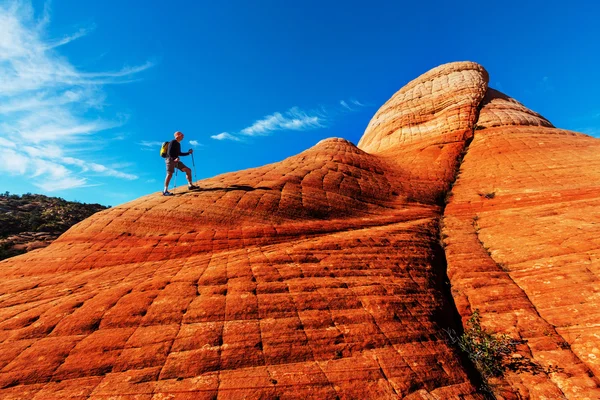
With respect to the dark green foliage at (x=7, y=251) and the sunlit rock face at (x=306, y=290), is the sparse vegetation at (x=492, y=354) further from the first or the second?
the dark green foliage at (x=7, y=251)

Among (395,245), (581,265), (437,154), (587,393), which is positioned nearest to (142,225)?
(395,245)

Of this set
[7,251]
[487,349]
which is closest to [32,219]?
[7,251]

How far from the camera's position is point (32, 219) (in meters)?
26.9

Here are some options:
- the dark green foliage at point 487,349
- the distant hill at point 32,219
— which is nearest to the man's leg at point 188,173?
the distant hill at point 32,219

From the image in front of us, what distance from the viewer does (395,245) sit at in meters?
11.2

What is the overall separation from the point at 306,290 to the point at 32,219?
3005 centimetres

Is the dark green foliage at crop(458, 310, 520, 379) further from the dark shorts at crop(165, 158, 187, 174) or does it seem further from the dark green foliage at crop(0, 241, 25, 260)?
the dark green foliage at crop(0, 241, 25, 260)

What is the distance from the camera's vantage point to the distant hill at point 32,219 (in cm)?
1833

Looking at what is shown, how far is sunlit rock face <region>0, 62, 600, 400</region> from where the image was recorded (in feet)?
18.8

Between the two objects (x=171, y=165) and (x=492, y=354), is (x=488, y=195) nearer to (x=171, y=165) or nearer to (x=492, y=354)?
(x=492, y=354)

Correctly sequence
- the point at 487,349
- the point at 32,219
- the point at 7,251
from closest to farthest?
the point at 487,349 < the point at 7,251 < the point at 32,219

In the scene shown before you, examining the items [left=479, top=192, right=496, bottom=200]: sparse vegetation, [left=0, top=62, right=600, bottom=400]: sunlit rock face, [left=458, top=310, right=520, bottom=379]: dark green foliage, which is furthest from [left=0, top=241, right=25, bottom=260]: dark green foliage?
[left=479, top=192, right=496, bottom=200]: sparse vegetation

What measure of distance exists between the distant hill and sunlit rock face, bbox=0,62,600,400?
34.0 ft

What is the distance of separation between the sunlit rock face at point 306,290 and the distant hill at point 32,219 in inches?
408
